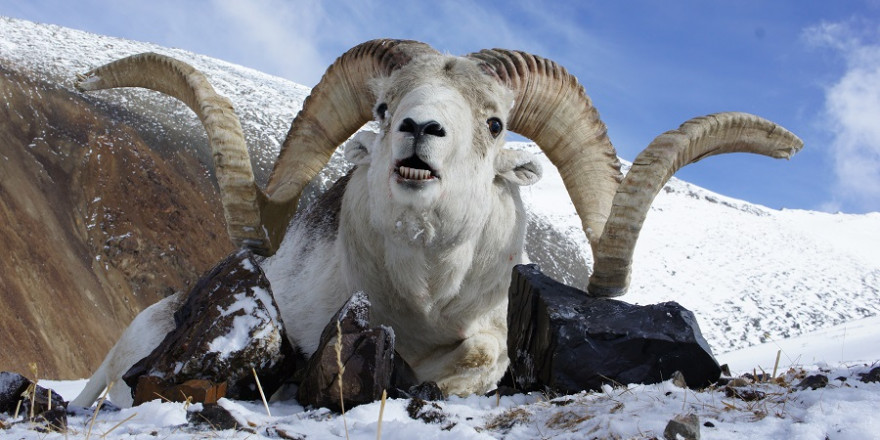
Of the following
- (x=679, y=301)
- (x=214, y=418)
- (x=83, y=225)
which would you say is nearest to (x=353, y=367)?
(x=214, y=418)

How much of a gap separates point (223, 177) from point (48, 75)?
17784 millimetres

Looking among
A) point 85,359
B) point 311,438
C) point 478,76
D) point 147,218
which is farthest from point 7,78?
point 311,438

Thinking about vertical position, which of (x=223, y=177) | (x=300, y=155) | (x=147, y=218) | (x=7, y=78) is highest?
(x=7, y=78)

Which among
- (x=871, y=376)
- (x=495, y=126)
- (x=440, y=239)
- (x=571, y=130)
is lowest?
(x=871, y=376)

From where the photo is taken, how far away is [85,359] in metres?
13.9

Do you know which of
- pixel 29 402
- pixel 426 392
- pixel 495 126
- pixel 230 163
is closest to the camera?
pixel 29 402

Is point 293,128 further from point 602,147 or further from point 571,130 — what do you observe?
point 602,147

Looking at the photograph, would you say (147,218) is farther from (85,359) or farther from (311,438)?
(311,438)

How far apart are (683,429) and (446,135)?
2798 mm

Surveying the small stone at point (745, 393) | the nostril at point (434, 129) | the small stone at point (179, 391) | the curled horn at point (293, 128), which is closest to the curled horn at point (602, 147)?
the curled horn at point (293, 128)

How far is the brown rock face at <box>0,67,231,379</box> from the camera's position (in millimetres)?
13922

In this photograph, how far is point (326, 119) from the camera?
767cm

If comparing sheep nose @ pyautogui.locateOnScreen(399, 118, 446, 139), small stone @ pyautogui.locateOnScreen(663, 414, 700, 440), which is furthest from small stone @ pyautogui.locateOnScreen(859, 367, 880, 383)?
sheep nose @ pyautogui.locateOnScreen(399, 118, 446, 139)

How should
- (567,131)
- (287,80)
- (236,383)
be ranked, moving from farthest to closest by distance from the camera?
(287,80)
(567,131)
(236,383)
